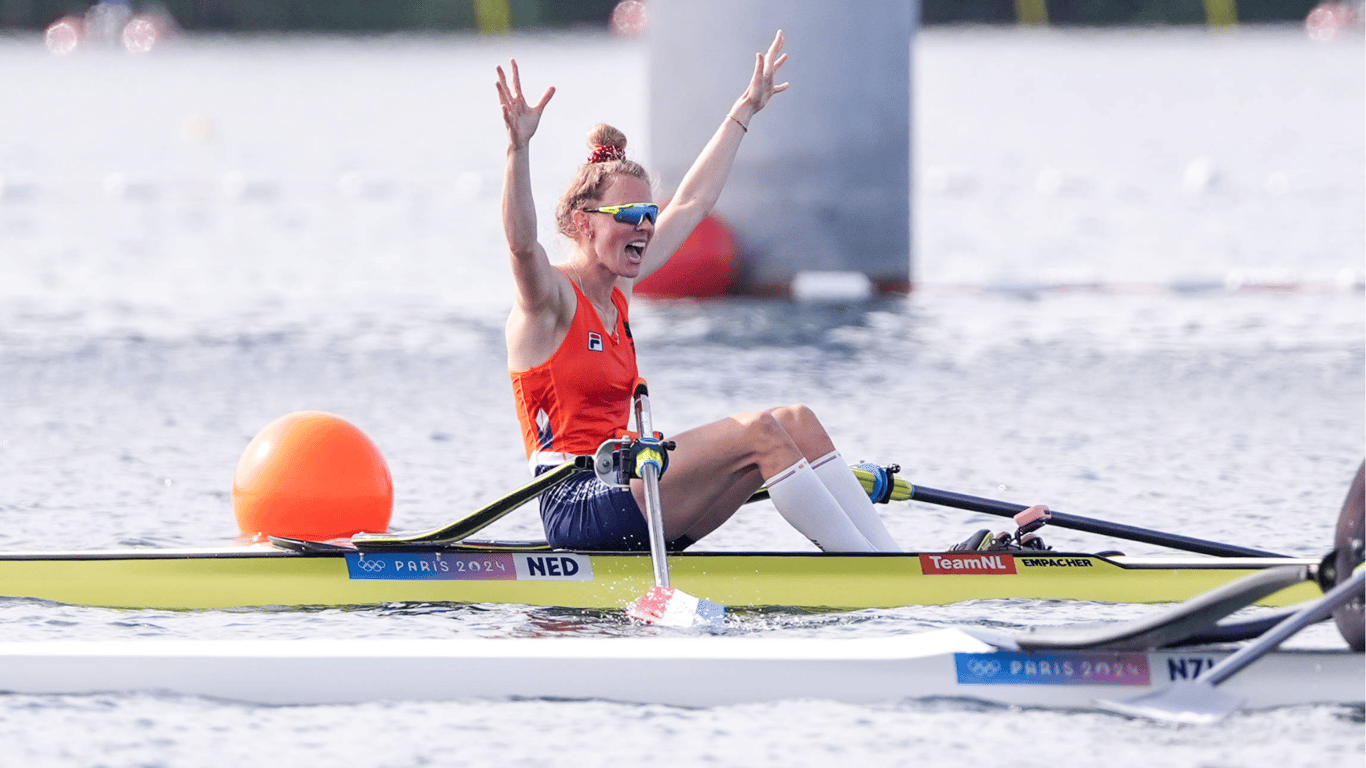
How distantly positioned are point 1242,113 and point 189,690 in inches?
948

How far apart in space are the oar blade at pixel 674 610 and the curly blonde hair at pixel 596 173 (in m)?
0.98

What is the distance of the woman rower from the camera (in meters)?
5.43

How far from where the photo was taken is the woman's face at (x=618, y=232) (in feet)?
17.8

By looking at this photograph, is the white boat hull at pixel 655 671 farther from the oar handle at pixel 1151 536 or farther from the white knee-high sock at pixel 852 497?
the oar handle at pixel 1151 536

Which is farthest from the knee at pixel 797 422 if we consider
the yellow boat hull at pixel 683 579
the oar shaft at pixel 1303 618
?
the oar shaft at pixel 1303 618

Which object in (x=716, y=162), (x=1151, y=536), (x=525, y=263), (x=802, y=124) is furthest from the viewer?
(x=802, y=124)

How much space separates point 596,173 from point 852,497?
43.1 inches

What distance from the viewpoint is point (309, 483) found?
20.4ft

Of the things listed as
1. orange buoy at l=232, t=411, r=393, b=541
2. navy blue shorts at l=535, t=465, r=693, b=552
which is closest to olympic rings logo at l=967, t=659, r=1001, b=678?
navy blue shorts at l=535, t=465, r=693, b=552

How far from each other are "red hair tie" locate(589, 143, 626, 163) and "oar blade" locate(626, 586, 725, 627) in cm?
114

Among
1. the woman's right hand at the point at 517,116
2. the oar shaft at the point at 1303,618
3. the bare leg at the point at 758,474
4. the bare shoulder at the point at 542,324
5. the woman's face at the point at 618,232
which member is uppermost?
the woman's right hand at the point at 517,116

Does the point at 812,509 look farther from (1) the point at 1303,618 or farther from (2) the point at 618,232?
(1) the point at 1303,618

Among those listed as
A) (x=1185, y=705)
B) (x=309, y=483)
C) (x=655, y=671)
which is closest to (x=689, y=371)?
(x=309, y=483)

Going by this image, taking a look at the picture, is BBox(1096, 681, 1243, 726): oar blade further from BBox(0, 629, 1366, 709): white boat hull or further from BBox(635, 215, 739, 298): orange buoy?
BBox(635, 215, 739, 298): orange buoy
